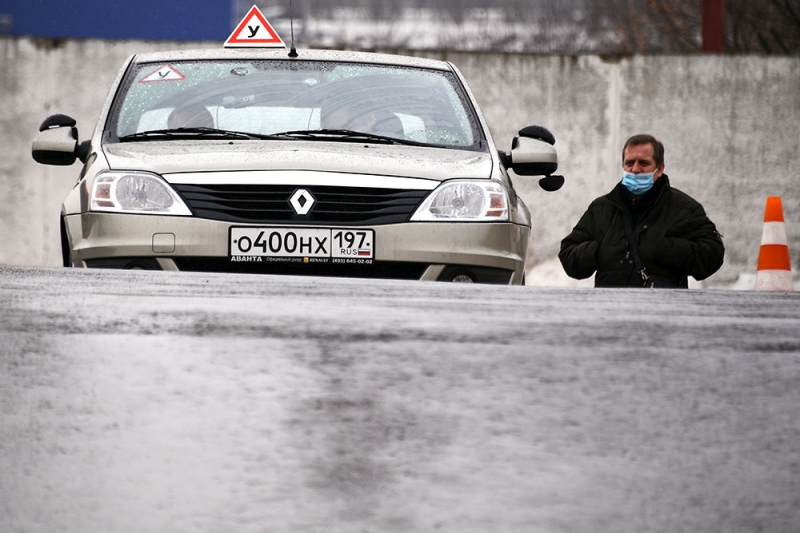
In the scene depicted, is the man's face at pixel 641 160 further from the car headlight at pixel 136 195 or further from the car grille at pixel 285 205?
the car headlight at pixel 136 195

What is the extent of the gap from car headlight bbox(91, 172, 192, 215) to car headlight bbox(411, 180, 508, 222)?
3.11 ft

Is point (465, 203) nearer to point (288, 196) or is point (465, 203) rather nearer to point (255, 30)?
point (288, 196)

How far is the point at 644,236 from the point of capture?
20.9 feet

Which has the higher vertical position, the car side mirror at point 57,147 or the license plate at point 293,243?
the car side mirror at point 57,147

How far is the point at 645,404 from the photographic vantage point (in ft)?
8.94

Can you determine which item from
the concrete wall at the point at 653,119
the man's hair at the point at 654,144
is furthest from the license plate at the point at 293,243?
the concrete wall at the point at 653,119

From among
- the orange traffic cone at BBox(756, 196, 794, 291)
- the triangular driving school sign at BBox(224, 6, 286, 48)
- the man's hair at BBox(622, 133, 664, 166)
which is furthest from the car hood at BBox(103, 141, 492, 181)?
the triangular driving school sign at BBox(224, 6, 286, 48)

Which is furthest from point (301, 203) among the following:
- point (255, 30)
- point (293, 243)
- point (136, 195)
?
point (255, 30)

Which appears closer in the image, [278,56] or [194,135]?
[194,135]

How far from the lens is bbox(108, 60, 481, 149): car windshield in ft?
22.0

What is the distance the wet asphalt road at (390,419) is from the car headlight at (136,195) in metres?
2.14

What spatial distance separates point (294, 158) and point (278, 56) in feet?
4.82

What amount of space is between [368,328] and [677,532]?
1.30 meters

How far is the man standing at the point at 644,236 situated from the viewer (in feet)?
20.7
